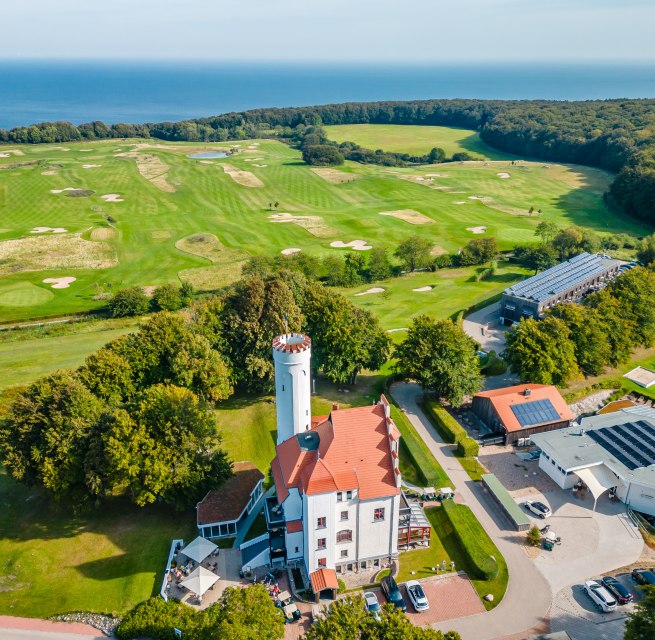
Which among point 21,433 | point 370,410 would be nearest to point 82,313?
point 21,433

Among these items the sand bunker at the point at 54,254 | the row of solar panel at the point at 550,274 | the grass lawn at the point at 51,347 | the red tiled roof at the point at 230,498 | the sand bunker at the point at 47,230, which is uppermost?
the row of solar panel at the point at 550,274

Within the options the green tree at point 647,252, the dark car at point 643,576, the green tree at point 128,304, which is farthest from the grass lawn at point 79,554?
the green tree at point 647,252

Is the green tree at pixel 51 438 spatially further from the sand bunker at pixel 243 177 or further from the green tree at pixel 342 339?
the sand bunker at pixel 243 177

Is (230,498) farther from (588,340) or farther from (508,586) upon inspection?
(588,340)

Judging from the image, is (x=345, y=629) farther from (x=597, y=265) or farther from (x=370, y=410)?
(x=597, y=265)

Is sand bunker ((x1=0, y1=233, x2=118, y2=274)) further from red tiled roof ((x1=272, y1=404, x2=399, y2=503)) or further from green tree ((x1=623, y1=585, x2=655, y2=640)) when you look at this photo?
green tree ((x1=623, y1=585, x2=655, y2=640))

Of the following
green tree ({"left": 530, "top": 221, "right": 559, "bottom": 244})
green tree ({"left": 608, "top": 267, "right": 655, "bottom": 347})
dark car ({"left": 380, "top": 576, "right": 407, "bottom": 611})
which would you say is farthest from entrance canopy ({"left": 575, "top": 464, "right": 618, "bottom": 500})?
green tree ({"left": 530, "top": 221, "right": 559, "bottom": 244})
